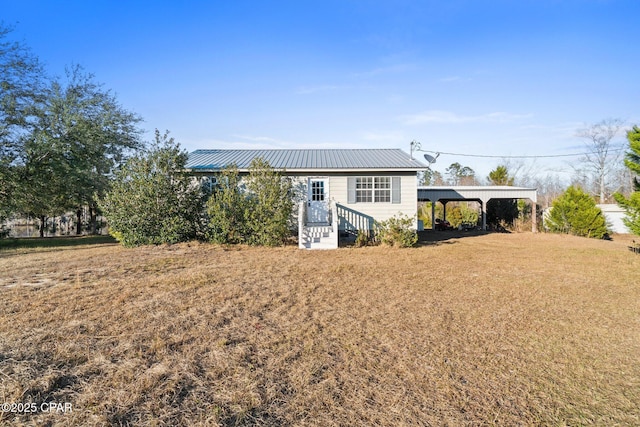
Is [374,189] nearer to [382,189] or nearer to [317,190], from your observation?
[382,189]

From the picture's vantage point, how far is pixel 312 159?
14516 millimetres

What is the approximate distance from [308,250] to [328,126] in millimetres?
9706

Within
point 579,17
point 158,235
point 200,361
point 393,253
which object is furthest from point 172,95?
point 579,17

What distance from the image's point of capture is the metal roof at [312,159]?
42.9 ft

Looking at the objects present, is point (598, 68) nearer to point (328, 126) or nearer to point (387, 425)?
point (328, 126)

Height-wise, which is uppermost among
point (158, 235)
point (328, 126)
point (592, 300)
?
point (328, 126)

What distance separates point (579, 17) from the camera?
11.2 metres

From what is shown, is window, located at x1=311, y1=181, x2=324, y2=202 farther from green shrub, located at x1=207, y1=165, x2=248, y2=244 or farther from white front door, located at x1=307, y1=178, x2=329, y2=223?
green shrub, located at x1=207, y1=165, x2=248, y2=244

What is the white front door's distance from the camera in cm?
1326

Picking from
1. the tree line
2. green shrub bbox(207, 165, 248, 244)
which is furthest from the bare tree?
the tree line

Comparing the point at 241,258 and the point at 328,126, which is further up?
the point at 328,126

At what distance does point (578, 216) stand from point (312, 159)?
46.6 feet

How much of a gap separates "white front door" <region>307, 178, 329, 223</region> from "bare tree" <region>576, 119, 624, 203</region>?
3677 cm

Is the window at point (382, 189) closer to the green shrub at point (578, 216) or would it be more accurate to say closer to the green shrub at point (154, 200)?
the green shrub at point (154, 200)
